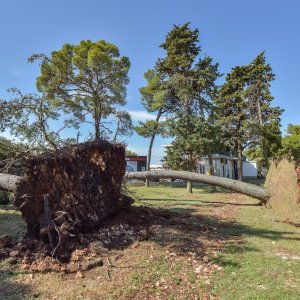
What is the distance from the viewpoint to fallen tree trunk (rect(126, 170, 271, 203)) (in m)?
11.4

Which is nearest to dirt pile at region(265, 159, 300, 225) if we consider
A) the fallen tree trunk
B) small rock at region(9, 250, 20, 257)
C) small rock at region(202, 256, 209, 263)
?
the fallen tree trunk

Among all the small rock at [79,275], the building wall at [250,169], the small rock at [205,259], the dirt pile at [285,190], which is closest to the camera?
the small rock at [79,275]

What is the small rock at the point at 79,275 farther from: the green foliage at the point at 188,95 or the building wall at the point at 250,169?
the building wall at the point at 250,169

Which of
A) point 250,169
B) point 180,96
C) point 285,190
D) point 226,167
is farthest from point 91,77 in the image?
point 250,169

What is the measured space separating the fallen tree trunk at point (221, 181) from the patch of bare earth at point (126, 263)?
4900 mm

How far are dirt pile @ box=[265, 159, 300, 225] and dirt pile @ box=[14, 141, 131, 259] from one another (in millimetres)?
4932

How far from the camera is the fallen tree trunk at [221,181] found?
11.4 m

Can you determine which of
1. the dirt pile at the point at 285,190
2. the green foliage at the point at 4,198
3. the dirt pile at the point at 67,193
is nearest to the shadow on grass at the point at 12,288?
the dirt pile at the point at 67,193

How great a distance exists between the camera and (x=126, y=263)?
4949 mm

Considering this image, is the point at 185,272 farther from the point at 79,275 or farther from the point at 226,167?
the point at 226,167

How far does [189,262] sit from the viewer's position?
5062 mm

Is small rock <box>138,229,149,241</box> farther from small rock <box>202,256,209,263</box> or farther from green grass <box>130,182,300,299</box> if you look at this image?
green grass <box>130,182,300,299</box>

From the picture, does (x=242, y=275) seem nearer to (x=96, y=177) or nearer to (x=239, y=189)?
(x=96, y=177)

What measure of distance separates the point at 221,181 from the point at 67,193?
7.67 m
